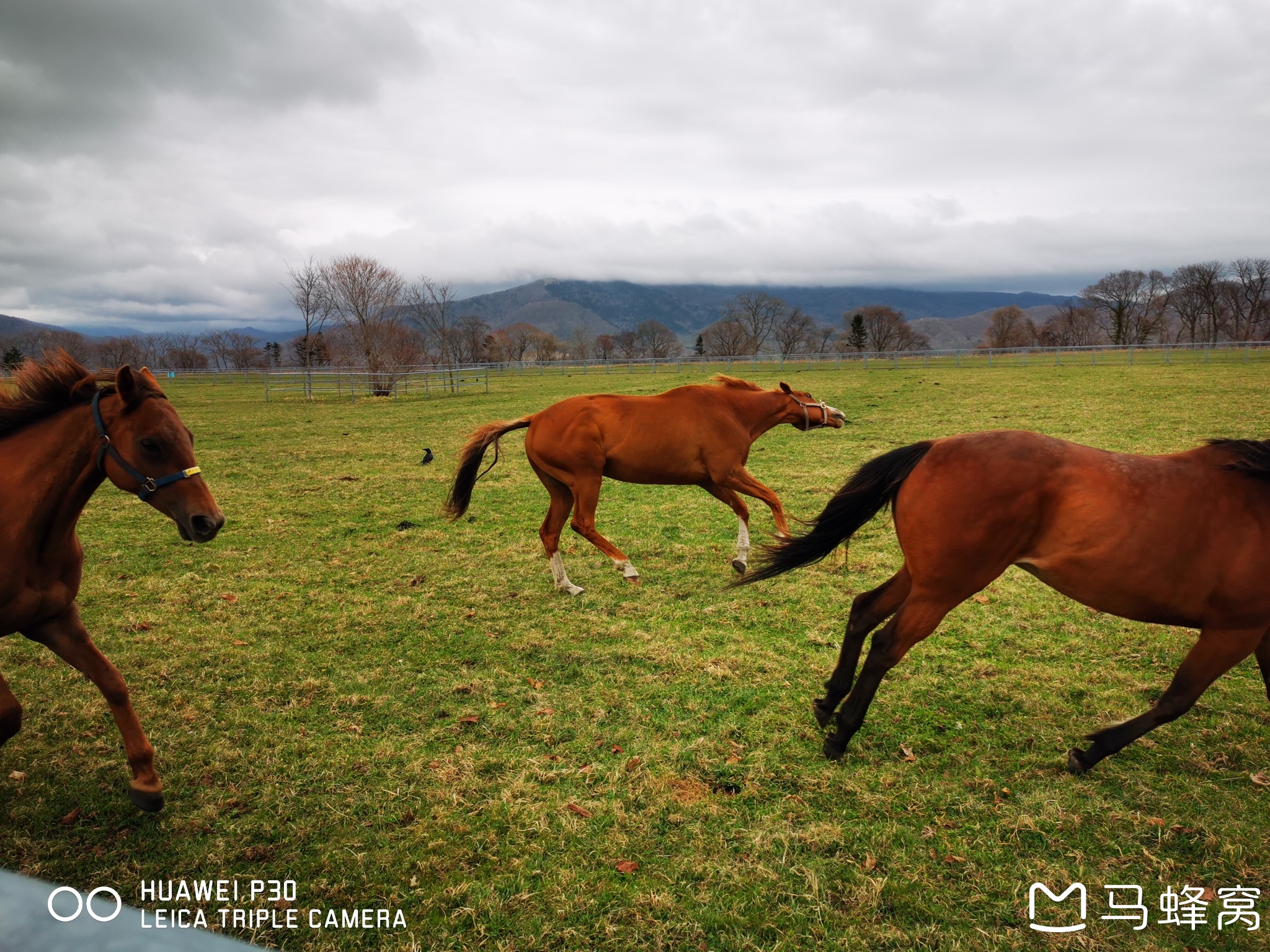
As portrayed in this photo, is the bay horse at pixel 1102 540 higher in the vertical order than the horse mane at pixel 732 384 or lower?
lower

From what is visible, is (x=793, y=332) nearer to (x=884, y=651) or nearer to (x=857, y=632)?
(x=857, y=632)

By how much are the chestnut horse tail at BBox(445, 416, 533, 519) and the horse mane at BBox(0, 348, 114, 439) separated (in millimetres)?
3597

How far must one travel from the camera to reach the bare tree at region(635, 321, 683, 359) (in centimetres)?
11012

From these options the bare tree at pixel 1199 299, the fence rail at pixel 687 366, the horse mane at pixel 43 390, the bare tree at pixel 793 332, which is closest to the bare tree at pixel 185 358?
the fence rail at pixel 687 366

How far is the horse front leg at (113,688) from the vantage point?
351 centimetres


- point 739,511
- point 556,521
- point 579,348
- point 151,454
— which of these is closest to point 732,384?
point 739,511

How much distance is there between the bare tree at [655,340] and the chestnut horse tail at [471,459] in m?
102

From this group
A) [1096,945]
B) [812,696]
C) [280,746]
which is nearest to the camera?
[1096,945]

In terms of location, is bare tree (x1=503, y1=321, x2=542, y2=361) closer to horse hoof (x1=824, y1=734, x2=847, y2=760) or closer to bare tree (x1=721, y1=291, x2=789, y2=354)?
bare tree (x1=721, y1=291, x2=789, y2=354)

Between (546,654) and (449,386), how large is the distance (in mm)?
32452

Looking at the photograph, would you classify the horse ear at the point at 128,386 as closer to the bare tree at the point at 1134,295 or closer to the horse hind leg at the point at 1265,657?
the horse hind leg at the point at 1265,657

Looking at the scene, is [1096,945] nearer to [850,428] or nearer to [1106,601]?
[1106,601]

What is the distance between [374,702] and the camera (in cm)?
466

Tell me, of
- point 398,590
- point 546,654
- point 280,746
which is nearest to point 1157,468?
point 546,654
